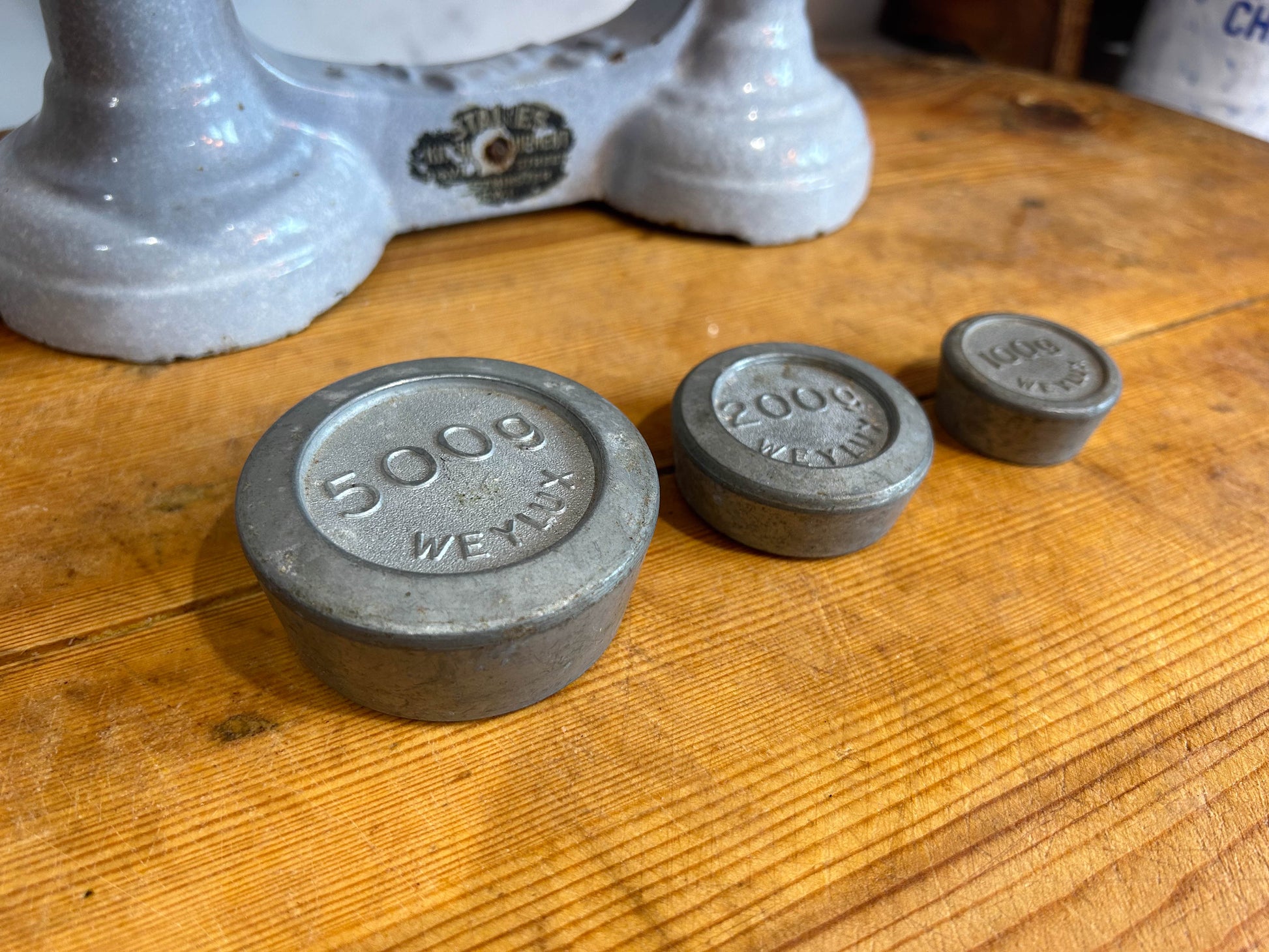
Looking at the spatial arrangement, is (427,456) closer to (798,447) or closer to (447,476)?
(447,476)

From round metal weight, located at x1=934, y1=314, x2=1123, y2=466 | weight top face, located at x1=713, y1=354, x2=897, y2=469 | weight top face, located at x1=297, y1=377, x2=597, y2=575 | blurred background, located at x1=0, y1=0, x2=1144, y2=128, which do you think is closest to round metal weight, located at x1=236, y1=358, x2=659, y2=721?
weight top face, located at x1=297, y1=377, x2=597, y2=575

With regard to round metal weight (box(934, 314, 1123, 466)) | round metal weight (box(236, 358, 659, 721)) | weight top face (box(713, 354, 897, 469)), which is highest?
round metal weight (box(236, 358, 659, 721))

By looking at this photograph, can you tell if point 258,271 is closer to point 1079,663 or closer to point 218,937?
point 218,937

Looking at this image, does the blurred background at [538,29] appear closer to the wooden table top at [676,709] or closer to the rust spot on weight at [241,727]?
the wooden table top at [676,709]

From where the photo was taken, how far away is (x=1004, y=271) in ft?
3.13

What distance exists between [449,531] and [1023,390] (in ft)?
1.56

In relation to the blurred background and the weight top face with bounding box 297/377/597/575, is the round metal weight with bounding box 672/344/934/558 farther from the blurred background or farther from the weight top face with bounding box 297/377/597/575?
the blurred background

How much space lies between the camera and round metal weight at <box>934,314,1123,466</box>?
0.69m

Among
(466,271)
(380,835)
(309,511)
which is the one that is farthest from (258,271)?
(380,835)

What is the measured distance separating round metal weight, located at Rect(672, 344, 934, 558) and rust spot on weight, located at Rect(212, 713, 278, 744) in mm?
318

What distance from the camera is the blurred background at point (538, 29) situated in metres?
0.96

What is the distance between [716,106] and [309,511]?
25.0 inches

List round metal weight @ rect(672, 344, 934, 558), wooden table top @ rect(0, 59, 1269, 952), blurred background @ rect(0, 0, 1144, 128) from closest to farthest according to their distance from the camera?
wooden table top @ rect(0, 59, 1269, 952) → round metal weight @ rect(672, 344, 934, 558) → blurred background @ rect(0, 0, 1144, 128)

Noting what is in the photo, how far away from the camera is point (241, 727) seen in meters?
0.51
